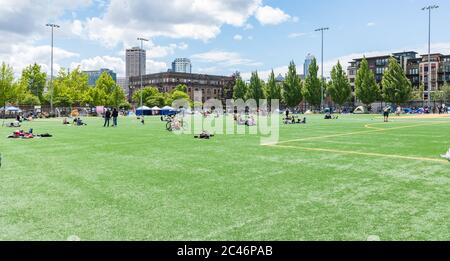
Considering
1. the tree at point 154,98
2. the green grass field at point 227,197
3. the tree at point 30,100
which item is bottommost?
the green grass field at point 227,197

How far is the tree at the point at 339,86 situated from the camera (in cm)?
9494

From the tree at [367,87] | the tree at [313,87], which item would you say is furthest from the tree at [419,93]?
the tree at [313,87]

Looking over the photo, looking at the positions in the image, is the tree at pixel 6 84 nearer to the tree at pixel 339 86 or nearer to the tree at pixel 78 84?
the tree at pixel 78 84

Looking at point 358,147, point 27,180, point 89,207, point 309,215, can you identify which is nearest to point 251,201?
point 309,215

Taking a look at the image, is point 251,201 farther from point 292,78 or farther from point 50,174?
point 292,78

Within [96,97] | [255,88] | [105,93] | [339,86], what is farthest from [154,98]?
[339,86]

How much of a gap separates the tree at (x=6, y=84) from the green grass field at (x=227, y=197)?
53.2 m

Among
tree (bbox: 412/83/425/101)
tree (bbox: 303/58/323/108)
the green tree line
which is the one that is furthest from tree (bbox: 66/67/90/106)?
tree (bbox: 412/83/425/101)

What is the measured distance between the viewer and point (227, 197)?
24.6 feet

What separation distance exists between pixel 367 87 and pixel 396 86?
23.4 feet

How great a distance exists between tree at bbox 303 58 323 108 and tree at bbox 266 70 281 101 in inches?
410

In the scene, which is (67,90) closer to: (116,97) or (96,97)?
(96,97)

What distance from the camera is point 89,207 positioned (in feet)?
22.4

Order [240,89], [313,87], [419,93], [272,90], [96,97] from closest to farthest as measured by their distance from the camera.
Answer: [96,97] → [313,87] → [272,90] → [419,93] → [240,89]
